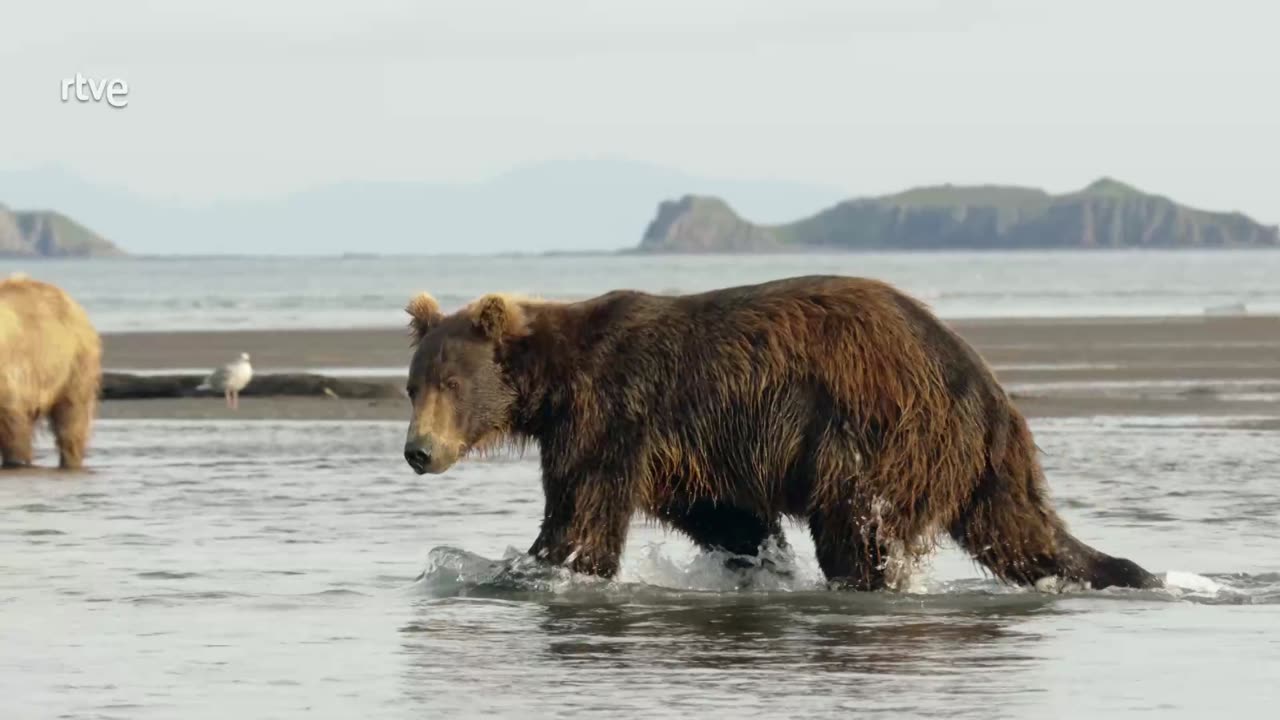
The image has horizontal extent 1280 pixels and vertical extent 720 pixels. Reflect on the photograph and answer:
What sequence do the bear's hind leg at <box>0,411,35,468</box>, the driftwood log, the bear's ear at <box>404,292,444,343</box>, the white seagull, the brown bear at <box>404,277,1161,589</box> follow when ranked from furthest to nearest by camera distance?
1. the driftwood log
2. the white seagull
3. the bear's hind leg at <box>0,411,35,468</box>
4. the bear's ear at <box>404,292,444,343</box>
5. the brown bear at <box>404,277,1161,589</box>

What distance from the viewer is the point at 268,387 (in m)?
23.7

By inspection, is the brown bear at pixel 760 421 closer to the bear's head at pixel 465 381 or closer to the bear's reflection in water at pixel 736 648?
the bear's head at pixel 465 381

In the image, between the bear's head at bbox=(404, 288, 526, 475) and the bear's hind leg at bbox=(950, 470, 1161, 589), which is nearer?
the bear's hind leg at bbox=(950, 470, 1161, 589)

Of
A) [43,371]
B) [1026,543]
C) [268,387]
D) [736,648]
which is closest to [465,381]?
[736,648]

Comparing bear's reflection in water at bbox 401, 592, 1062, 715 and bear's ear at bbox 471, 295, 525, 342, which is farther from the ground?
bear's ear at bbox 471, 295, 525, 342

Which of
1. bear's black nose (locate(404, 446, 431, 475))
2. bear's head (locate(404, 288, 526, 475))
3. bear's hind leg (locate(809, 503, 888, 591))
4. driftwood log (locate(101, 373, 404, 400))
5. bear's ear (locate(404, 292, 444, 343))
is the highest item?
bear's ear (locate(404, 292, 444, 343))

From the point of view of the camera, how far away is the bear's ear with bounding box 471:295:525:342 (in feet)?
31.1

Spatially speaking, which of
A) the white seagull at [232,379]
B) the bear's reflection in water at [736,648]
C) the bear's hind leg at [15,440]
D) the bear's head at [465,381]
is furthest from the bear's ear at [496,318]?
the white seagull at [232,379]

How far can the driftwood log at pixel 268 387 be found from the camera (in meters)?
23.2

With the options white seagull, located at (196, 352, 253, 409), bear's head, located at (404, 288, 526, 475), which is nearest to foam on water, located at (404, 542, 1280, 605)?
bear's head, located at (404, 288, 526, 475)

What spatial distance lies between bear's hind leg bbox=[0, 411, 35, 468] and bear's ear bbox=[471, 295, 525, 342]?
7793mm

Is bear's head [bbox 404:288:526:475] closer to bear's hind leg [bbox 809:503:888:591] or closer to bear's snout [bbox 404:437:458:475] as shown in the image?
bear's snout [bbox 404:437:458:475]

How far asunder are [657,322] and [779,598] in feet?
4.21

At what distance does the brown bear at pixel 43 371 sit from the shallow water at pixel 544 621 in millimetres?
2278
